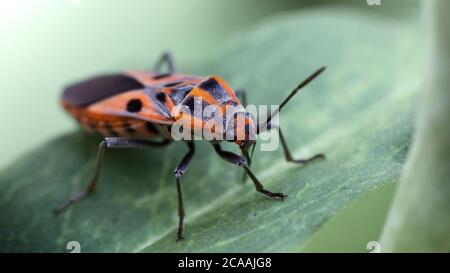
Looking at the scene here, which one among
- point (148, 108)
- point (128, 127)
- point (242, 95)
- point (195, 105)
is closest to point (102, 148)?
point (128, 127)

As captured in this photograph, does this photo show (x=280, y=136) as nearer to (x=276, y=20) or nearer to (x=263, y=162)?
(x=263, y=162)

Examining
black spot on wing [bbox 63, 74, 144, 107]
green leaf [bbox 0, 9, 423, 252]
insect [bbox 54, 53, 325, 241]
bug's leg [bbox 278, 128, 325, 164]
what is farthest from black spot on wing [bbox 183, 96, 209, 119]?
black spot on wing [bbox 63, 74, 144, 107]

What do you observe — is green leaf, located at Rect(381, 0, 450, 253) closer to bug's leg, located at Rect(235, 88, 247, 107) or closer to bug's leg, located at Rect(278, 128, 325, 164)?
bug's leg, located at Rect(278, 128, 325, 164)

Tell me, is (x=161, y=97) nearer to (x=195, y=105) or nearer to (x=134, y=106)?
(x=134, y=106)

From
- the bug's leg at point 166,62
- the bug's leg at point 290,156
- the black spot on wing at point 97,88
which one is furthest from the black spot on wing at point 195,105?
the bug's leg at point 166,62

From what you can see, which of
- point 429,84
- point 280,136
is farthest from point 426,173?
point 280,136

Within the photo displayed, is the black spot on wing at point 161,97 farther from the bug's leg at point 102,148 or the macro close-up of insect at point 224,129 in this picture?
the bug's leg at point 102,148

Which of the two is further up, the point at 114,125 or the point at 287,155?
the point at 114,125
